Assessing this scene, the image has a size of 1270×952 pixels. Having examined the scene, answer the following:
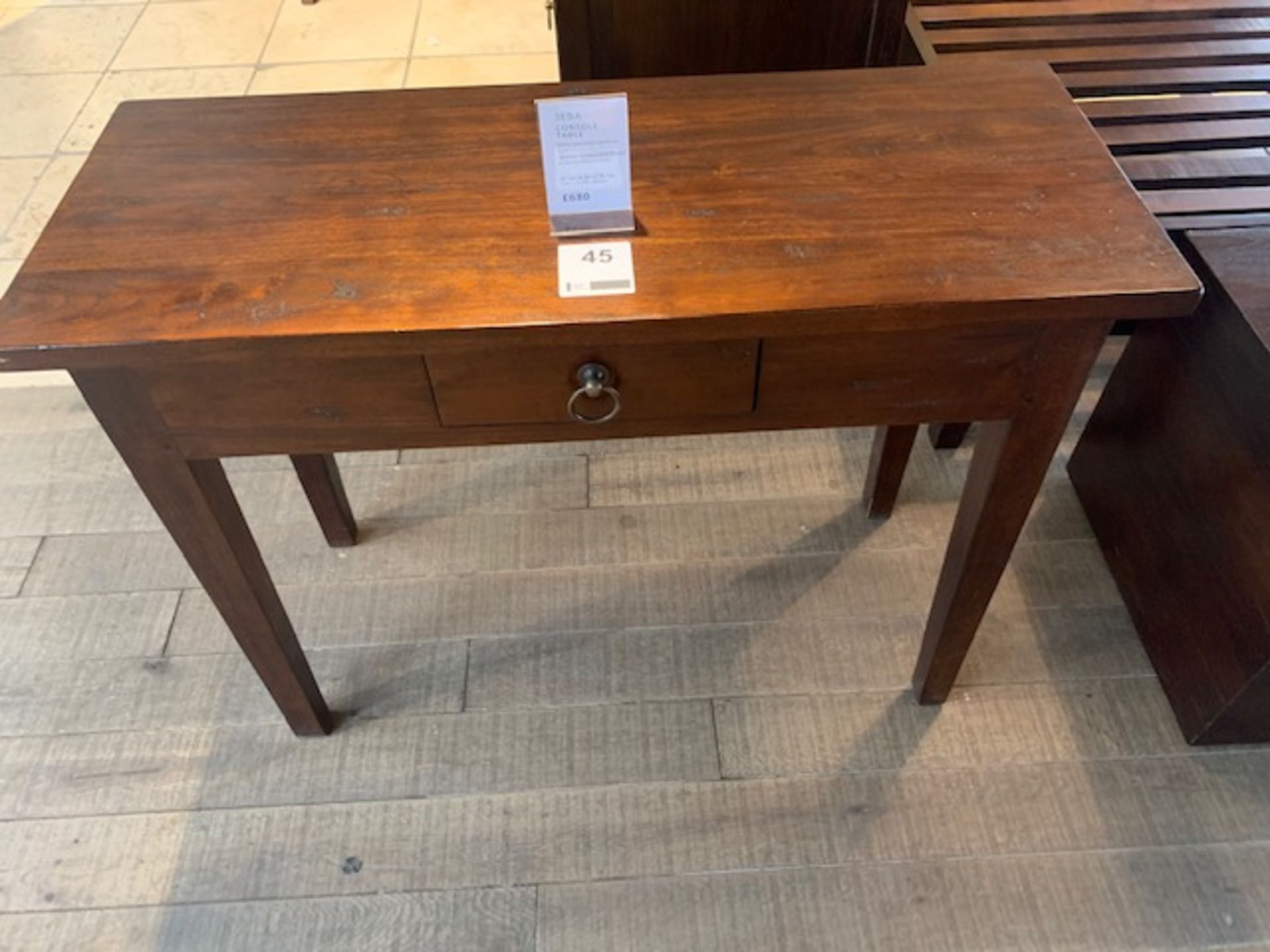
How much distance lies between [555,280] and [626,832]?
2.39 feet

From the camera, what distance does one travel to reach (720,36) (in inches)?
59.2

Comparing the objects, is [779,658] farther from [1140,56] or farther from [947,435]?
[1140,56]

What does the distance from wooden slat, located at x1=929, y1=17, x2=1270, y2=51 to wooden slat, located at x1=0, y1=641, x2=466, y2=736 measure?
3.99ft

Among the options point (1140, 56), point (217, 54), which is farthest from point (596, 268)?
point (217, 54)

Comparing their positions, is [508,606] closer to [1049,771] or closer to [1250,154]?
[1049,771]

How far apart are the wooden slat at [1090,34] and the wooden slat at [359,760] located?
3.62 ft

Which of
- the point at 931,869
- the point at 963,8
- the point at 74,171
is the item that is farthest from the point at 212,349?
the point at 74,171

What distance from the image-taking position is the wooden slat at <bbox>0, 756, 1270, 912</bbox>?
3.84 ft

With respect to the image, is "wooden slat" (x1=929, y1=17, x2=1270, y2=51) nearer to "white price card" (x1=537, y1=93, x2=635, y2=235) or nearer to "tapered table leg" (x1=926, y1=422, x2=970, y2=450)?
"tapered table leg" (x1=926, y1=422, x2=970, y2=450)

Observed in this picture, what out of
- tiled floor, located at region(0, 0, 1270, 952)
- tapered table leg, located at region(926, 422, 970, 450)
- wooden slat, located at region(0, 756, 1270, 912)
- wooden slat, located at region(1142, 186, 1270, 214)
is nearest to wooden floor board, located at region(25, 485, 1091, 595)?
tiled floor, located at region(0, 0, 1270, 952)

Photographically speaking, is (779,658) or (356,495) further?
(356,495)

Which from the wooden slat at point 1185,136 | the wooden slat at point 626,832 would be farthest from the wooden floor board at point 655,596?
the wooden slat at point 1185,136

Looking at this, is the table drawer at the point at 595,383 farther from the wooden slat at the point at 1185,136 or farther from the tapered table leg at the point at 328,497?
the wooden slat at the point at 1185,136

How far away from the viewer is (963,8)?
62.2 inches
